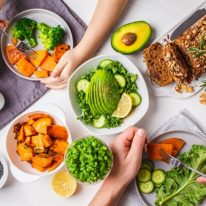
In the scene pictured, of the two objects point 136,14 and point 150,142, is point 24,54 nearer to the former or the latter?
point 136,14

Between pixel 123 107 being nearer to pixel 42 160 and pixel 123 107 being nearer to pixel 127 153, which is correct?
pixel 127 153

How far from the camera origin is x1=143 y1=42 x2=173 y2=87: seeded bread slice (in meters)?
1.94

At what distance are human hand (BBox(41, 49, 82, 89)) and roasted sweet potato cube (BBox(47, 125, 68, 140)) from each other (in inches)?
6.3

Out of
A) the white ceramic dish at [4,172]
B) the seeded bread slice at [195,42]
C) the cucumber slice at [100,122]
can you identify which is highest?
the seeded bread slice at [195,42]

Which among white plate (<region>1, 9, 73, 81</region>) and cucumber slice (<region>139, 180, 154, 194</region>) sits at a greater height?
white plate (<region>1, 9, 73, 81</region>)

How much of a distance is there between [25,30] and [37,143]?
450mm

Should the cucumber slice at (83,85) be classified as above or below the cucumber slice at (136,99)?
below

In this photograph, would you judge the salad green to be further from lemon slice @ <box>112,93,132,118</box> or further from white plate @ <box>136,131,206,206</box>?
white plate @ <box>136,131,206,206</box>

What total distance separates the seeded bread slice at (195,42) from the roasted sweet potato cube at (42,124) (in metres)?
0.58

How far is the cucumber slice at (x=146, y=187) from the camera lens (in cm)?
193

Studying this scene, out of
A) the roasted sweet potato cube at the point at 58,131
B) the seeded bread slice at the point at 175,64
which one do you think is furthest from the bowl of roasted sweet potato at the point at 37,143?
→ the seeded bread slice at the point at 175,64

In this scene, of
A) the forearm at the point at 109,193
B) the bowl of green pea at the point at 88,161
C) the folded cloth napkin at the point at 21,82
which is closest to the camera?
the bowl of green pea at the point at 88,161

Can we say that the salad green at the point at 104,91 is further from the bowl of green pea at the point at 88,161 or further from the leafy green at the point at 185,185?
the leafy green at the point at 185,185

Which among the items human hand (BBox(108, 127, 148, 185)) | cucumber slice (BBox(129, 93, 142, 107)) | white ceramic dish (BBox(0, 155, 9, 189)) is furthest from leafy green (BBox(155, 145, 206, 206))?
white ceramic dish (BBox(0, 155, 9, 189))
